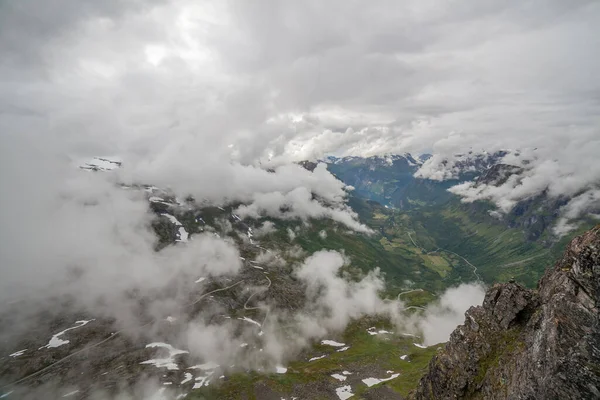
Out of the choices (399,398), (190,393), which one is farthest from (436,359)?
(190,393)

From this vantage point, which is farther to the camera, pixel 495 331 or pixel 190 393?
pixel 190 393

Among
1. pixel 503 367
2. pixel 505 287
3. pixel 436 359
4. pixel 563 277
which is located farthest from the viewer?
pixel 436 359

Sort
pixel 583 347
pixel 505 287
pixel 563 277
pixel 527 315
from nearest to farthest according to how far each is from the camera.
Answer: pixel 583 347
pixel 563 277
pixel 527 315
pixel 505 287

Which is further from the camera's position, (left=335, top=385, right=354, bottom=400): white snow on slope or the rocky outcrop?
(left=335, top=385, right=354, bottom=400): white snow on slope

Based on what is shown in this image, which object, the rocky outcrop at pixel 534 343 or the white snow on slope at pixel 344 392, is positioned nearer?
the rocky outcrop at pixel 534 343

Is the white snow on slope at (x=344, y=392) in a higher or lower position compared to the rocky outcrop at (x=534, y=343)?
lower

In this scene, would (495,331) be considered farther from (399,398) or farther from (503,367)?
(399,398)

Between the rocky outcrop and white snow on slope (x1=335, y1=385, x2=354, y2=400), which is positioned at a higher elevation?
the rocky outcrop

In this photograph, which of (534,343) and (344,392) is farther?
(344,392)
